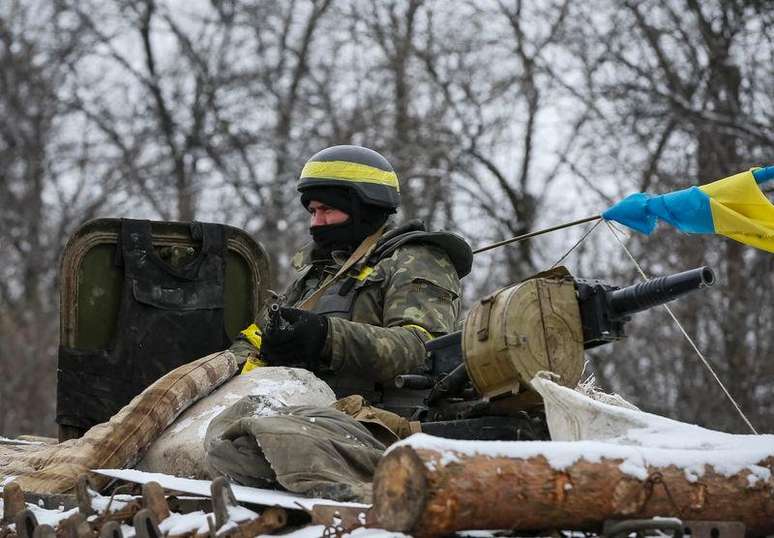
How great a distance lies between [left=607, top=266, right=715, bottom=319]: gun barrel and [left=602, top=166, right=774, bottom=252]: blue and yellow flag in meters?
0.84

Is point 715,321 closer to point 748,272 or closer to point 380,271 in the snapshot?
point 748,272

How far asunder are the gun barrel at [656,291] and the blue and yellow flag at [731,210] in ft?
2.76

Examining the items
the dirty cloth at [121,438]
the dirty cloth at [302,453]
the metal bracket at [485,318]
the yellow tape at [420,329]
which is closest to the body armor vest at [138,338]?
the dirty cloth at [121,438]

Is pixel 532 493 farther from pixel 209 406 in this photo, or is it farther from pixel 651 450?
pixel 209 406

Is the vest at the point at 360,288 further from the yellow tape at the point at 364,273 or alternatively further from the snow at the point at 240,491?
the snow at the point at 240,491

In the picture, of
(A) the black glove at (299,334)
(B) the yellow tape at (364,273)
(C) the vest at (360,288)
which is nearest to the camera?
(A) the black glove at (299,334)

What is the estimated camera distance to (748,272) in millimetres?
17609

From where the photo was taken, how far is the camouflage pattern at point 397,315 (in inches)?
247

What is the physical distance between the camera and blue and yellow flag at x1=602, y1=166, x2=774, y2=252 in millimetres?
6293

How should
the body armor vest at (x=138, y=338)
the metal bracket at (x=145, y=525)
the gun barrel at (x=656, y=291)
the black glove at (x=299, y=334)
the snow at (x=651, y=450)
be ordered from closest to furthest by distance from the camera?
the snow at (x=651, y=450), the metal bracket at (x=145, y=525), the gun barrel at (x=656, y=291), the black glove at (x=299, y=334), the body armor vest at (x=138, y=338)

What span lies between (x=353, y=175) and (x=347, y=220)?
0.68 feet

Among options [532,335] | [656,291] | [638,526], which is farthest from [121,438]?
[638,526]

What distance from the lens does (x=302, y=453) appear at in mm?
5055

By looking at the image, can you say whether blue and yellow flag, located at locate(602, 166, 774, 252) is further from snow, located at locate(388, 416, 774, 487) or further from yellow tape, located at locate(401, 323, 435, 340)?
snow, located at locate(388, 416, 774, 487)
